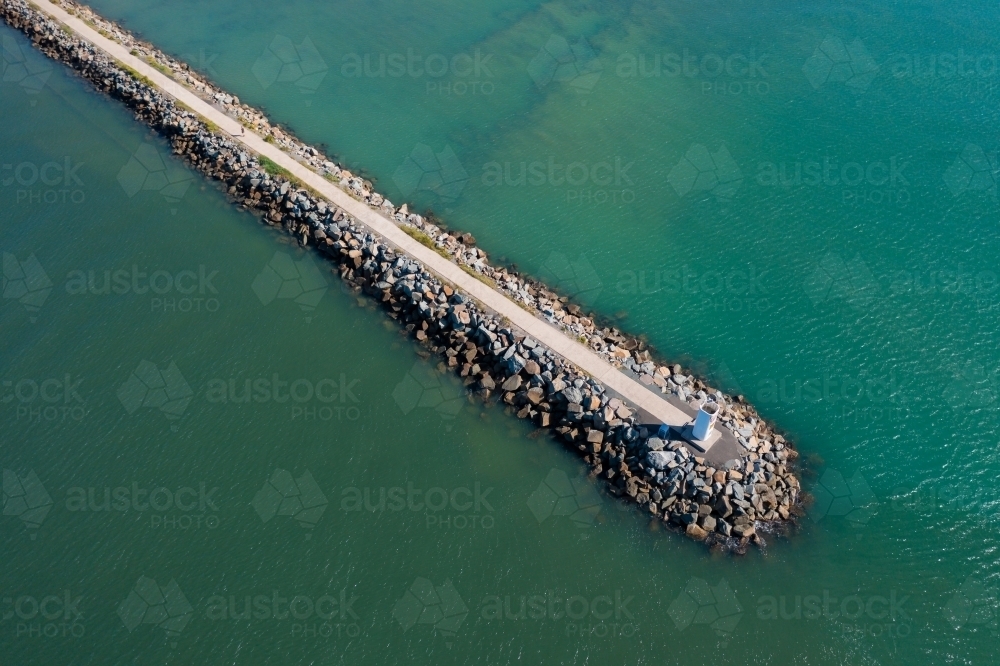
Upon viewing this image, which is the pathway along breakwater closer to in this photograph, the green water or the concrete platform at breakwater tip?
the concrete platform at breakwater tip

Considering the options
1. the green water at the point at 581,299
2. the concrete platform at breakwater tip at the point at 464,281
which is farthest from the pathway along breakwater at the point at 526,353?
the green water at the point at 581,299

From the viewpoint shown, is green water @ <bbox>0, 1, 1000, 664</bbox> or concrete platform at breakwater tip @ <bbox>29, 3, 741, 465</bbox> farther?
concrete platform at breakwater tip @ <bbox>29, 3, 741, 465</bbox>

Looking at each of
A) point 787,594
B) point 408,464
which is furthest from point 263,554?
point 787,594

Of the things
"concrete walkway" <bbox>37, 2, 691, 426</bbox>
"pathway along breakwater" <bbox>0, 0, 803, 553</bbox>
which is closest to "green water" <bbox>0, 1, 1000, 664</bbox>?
"pathway along breakwater" <bbox>0, 0, 803, 553</bbox>

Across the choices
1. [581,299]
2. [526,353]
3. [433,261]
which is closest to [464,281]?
[433,261]

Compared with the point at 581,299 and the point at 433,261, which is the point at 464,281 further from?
the point at 581,299

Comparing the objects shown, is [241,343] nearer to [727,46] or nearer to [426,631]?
[426,631]
